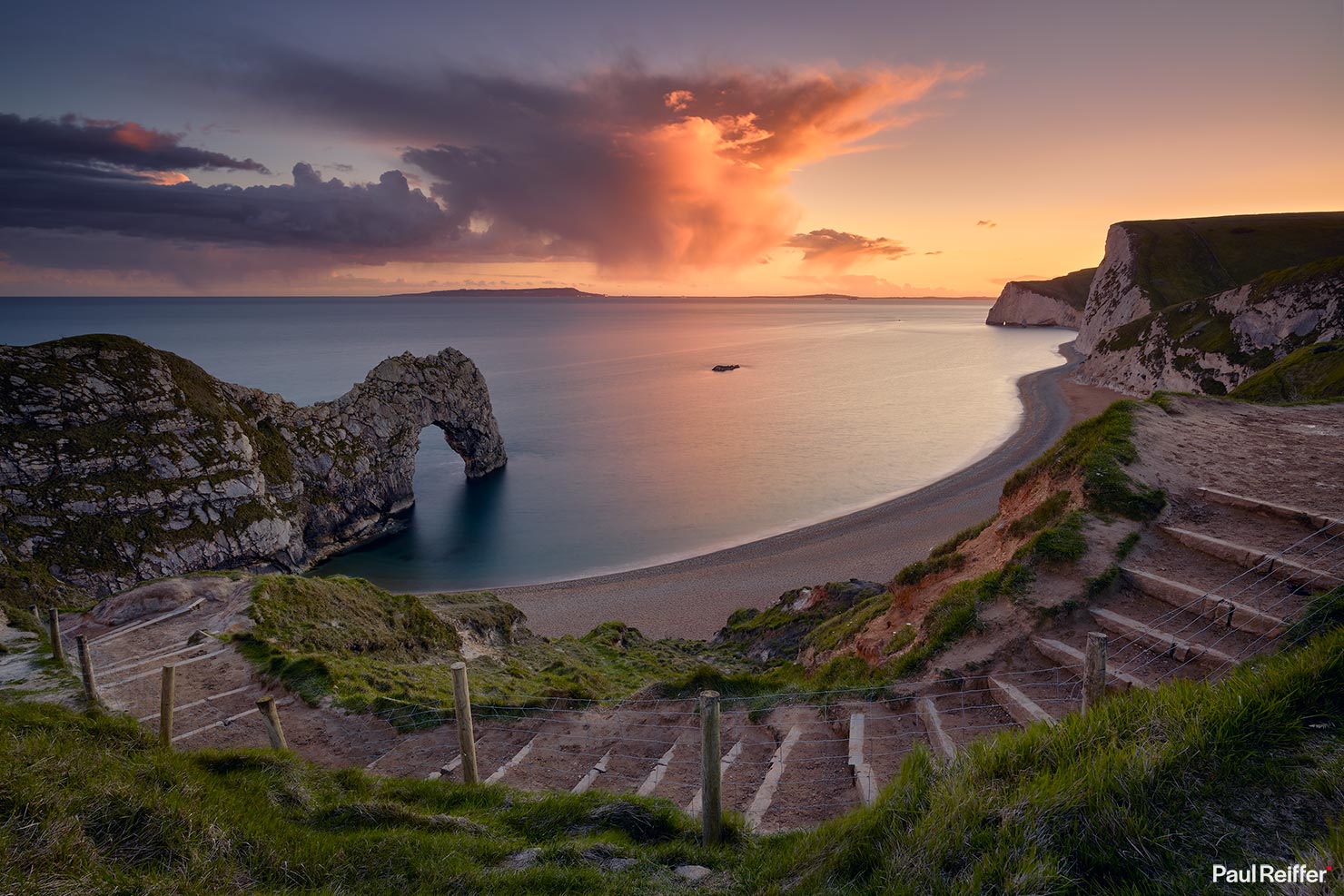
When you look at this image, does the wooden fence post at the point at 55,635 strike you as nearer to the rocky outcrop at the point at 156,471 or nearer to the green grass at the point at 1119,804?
the green grass at the point at 1119,804

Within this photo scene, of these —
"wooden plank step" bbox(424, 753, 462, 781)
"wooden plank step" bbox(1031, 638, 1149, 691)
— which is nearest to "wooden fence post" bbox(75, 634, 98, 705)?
"wooden plank step" bbox(424, 753, 462, 781)

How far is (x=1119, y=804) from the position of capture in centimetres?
410

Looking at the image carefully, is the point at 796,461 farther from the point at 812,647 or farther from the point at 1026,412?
the point at 812,647

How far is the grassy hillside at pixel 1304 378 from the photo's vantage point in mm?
24672

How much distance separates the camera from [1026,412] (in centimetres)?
7394

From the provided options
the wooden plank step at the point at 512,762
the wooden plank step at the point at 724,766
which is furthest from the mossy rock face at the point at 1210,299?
the wooden plank step at the point at 512,762

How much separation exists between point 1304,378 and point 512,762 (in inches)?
1444

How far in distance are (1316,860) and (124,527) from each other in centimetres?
3845

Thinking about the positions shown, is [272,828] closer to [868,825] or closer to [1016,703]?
[868,825]

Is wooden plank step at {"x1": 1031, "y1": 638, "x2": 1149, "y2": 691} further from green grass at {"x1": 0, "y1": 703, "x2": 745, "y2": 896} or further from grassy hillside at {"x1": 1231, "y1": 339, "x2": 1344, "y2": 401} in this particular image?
grassy hillside at {"x1": 1231, "y1": 339, "x2": 1344, "y2": 401}

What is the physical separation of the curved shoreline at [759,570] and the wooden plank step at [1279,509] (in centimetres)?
2015

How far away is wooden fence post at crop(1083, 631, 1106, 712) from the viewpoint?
6117 mm

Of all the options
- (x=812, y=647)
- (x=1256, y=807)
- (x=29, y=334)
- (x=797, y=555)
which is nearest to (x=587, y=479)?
(x=797, y=555)

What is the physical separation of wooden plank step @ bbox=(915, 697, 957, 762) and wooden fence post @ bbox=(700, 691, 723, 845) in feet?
10.6
